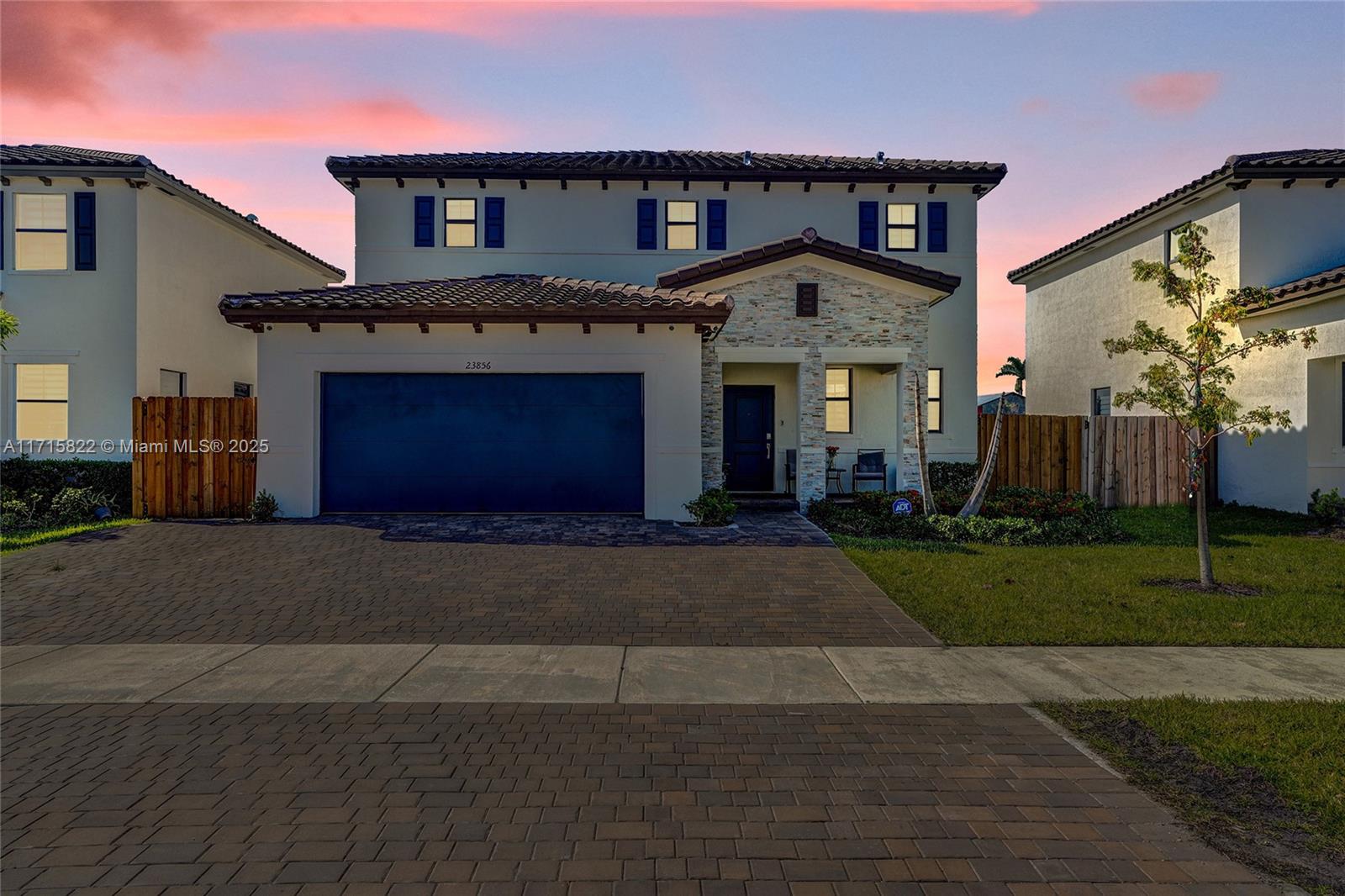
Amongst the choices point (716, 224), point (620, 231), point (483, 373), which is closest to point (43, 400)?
point (483, 373)

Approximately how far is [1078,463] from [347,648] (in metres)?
16.5

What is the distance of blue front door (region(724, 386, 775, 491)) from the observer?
58.6 feet

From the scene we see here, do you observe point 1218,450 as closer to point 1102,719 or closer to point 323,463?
point 1102,719

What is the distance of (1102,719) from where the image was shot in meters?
5.18

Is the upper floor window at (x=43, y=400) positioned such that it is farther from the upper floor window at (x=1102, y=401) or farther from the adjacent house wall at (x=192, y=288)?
the upper floor window at (x=1102, y=401)

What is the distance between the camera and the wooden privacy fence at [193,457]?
563 inches

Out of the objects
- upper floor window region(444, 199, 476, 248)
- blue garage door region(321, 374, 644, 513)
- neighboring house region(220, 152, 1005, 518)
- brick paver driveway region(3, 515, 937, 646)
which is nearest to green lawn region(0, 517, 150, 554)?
brick paver driveway region(3, 515, 937, 646)

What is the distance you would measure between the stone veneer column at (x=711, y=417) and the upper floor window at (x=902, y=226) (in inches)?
291

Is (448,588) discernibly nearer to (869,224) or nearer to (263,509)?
(263,509)

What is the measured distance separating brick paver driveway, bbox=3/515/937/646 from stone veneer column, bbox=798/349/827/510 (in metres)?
2.89

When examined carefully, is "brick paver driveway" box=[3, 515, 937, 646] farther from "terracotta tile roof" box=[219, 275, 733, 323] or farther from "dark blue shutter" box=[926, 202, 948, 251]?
"dark blue shutter" box=[926, 202, 948, 251]

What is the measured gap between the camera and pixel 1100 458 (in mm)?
17266

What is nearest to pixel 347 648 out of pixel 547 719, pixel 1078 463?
pixel 547 719

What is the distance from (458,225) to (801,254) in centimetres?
967
